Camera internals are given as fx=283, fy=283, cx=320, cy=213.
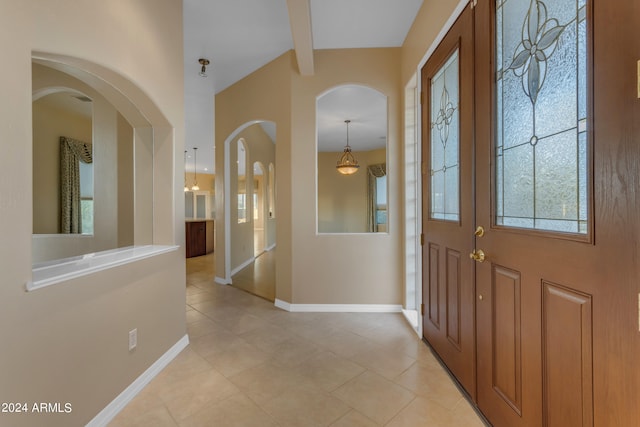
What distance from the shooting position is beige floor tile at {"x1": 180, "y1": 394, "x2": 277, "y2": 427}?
1601mm

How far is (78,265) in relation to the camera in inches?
61.1

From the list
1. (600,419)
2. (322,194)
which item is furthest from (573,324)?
(322,194)

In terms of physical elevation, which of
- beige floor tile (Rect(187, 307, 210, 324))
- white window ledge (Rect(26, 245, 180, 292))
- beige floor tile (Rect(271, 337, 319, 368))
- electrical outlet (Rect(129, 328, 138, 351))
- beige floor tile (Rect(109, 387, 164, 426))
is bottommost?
beige floor tile (Rect(271, 337, 319, 368))

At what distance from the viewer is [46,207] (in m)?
2.76

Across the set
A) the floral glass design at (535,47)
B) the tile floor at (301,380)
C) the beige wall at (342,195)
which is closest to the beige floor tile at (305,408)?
the tile floor at (301,380)

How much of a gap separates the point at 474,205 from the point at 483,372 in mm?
968

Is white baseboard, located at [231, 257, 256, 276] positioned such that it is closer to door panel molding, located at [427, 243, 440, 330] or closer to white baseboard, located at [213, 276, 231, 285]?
white baseboard, located at [213, 276, 231, 285]

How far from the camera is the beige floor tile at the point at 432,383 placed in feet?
5.91

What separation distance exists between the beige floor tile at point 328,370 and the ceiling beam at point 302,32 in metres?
2.84

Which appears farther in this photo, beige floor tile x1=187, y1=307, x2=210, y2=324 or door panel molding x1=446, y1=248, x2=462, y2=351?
beige floor tile x1=187, y1=307, x2=210, y2=324

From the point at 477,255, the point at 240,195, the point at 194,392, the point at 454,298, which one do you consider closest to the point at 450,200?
the point at 477,255

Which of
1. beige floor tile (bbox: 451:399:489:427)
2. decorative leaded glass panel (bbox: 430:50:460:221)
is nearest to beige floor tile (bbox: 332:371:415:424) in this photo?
beige floor tile (bbox: 451:399:489:427)

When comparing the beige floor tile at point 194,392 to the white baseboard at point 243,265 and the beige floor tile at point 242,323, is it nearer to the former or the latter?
the beige floor tile at point 242,323

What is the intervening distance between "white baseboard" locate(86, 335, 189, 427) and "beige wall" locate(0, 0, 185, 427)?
1.5 inches
